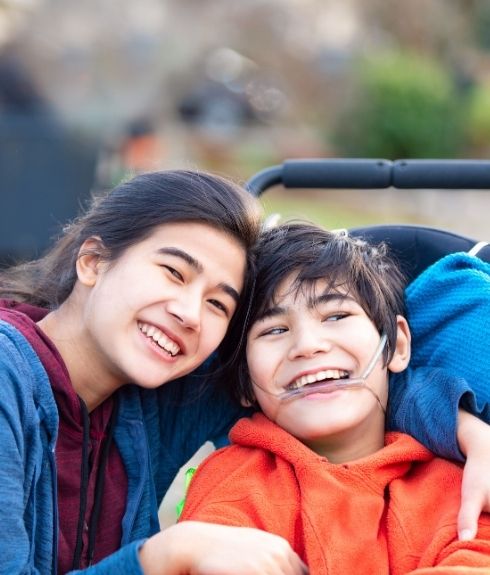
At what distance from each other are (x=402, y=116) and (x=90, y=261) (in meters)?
10.1

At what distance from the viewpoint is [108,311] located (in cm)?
182

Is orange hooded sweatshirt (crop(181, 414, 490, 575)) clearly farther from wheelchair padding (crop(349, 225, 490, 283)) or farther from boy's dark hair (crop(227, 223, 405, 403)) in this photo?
wheelchair padding (crop(349, 225, 490, 283))

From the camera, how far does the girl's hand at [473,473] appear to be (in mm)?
1616

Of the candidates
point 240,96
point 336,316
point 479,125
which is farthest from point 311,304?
point 240,96

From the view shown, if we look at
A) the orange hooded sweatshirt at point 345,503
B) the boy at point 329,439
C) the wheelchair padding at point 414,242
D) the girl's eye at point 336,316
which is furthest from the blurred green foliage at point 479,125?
the orange hooded sweatshirt at point 345,503

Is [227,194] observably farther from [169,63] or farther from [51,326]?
[169,63]

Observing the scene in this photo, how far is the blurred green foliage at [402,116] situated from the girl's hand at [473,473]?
33.0ft

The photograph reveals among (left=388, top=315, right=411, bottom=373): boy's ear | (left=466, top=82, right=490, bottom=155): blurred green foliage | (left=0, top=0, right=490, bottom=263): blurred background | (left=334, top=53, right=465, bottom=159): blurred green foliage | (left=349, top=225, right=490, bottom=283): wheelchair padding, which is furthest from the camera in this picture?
(left=466, top=82, right=490, bottom=155): blurred green foliage

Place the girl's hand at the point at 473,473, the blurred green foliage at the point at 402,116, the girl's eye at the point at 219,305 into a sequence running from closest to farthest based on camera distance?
the girl's hand at the point at 473,473 < the girl's eye at the point at 219,305 < the blurred green foliage at the point at 402,116

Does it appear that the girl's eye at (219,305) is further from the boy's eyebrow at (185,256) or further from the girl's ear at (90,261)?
the girl's ear at (90,261)

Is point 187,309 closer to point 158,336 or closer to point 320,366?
point 158,336

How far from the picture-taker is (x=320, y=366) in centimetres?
184

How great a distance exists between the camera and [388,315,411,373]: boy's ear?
6.53 ft

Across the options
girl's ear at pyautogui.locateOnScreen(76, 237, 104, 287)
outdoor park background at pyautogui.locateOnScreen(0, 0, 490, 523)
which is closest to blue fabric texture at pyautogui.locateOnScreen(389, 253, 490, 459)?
girl's ear at pyautogui.locateOnScreen(76, 237, 104, 287)
